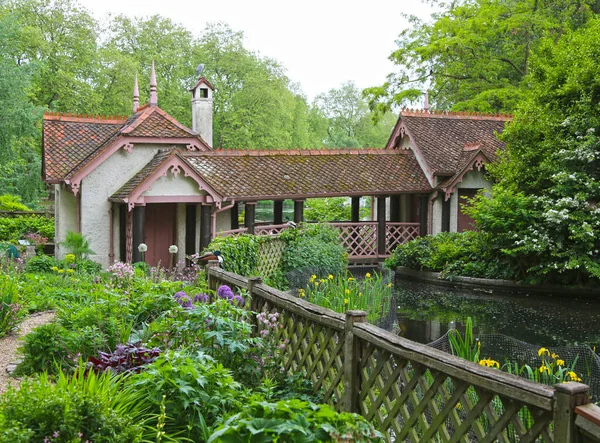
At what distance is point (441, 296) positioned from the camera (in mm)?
16953

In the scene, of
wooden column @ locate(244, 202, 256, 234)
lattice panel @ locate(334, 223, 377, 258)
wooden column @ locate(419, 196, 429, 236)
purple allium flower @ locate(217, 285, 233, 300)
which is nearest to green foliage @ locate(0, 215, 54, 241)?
wooden column @ locate(244, 202, 256, 234)

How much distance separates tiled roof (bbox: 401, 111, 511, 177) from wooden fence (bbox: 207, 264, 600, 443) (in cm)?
1790

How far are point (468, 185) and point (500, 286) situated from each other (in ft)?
22.6

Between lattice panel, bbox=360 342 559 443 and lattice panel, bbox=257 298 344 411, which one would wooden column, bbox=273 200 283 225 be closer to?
lattice panel, bbox=257 298 344 411

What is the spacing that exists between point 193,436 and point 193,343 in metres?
1.24

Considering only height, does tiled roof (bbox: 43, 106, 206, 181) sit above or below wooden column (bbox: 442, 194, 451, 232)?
above

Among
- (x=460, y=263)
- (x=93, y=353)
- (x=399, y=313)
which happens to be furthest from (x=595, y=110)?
(x=93, y=353)

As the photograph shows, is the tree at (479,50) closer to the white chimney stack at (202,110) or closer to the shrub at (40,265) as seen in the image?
the white chimney stack at (202,110)

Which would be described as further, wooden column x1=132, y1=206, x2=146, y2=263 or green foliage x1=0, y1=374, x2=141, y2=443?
wooden column x1=132, y1=206, x2=146, y2=263

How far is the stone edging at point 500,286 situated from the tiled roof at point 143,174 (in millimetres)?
8204

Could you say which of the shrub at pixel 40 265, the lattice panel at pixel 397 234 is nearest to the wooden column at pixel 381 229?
the lattice panel at pixel 397 234

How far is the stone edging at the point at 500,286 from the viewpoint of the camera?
16.6 metres

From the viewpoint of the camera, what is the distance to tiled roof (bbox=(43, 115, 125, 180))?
1970 cm

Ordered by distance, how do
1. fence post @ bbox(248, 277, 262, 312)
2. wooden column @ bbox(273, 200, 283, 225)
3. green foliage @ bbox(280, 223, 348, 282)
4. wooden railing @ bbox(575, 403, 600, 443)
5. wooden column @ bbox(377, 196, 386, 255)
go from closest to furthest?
wooden railing @ bbox(575, 403, 600, 443) → fence post @ bbox(248, 277, 262, 312) → green foliage @ bbox(280, 223, 348, 282) → wooden column @ bbox(273, 200, 283, 225) → wooden column @ bbox(377, 196, 386, 255)
